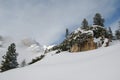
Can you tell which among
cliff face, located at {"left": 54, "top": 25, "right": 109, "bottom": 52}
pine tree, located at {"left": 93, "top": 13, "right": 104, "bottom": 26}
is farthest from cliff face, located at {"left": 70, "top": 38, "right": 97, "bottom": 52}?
pine tree, located at {"left": 93, "top": 13, "right": 104, "bottom": 26}

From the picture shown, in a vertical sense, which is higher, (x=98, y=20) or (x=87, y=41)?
(x=98, y=20)

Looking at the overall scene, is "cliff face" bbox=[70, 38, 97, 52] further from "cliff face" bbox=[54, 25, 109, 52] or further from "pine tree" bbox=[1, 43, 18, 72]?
"pine tree" bbox=[1, 43, 18, 72]

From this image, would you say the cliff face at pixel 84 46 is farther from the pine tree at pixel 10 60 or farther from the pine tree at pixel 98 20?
the pine tree at pixel 98 20

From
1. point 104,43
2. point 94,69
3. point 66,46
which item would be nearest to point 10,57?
point 66,46

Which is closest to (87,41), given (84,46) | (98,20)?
(84,46)

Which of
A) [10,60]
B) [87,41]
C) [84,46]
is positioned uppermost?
[87,41]

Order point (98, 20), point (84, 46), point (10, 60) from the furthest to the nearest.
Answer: point (98, 20), point (84, 46), point (10, 60)

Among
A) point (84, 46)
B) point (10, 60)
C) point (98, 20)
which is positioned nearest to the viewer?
point (10, 60)

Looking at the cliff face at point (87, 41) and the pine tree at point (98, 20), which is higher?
the pine tree at point (98, 20)

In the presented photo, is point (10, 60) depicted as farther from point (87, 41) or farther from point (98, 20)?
point (98, 20)

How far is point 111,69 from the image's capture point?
1335cm

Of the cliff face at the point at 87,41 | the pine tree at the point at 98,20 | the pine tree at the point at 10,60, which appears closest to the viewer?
the pine tree at the point at 10,60

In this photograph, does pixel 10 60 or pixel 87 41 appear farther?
pixel 87 41

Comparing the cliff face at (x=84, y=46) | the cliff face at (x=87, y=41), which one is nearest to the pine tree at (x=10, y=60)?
the cliff face at (x=87, y=41)
